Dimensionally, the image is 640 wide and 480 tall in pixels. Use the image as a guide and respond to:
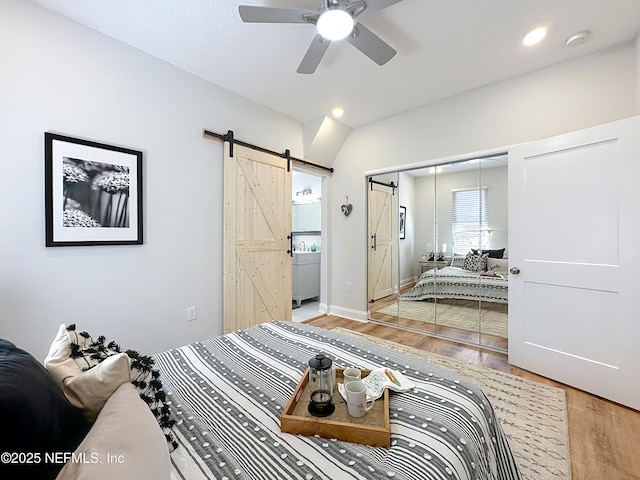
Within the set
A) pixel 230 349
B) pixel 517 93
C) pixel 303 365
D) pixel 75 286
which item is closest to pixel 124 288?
pixel 75 286

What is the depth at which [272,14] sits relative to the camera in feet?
5.56

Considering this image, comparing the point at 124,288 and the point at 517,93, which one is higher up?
the point at 517,93

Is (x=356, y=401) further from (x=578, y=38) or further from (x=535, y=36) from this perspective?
(x=578, y=38)

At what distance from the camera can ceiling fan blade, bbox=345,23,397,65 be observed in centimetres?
184

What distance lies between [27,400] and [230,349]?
103cm

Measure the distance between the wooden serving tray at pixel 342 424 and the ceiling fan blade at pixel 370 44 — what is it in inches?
84.0

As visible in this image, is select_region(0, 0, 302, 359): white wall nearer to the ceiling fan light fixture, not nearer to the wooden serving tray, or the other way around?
the ceiling fan light fixture

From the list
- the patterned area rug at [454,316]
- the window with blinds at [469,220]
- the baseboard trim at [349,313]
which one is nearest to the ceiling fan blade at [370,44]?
the window with blinds at [469,220]

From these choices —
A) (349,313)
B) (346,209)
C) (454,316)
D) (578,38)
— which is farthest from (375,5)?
(349,313)

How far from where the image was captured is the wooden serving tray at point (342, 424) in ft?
2.73

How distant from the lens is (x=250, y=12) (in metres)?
1.66


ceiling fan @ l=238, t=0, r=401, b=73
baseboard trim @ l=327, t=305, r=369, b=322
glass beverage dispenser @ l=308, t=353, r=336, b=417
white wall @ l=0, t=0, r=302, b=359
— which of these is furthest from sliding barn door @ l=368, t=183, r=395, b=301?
glass beverage dispenser @ l=308, t=353, r=336, b=417

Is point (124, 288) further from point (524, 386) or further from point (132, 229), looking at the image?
point (524, 386)

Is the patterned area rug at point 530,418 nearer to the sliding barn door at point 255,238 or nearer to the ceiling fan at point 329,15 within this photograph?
the sliding barn door at point 255,238
